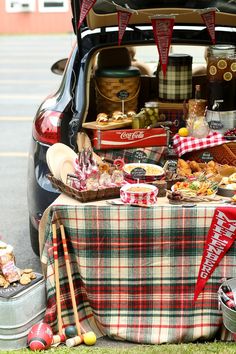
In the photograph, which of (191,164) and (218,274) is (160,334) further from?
(191,164)

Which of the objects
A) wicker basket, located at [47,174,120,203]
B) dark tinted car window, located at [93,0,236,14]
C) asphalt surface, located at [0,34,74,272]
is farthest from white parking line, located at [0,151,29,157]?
wicker basket, located at [47,174,120,203]

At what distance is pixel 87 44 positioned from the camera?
4922 mm

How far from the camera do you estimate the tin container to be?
3.80 meters

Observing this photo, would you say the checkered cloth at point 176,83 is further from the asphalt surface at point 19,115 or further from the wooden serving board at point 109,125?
the asphalt surface at point 19,115

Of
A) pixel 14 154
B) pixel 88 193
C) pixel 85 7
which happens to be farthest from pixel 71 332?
pixel 14 154

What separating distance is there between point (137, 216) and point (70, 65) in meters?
1.48

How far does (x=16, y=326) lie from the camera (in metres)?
3.84

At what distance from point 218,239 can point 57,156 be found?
111 centimetres

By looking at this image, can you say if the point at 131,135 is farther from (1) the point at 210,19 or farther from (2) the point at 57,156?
(1) the point at 210,19

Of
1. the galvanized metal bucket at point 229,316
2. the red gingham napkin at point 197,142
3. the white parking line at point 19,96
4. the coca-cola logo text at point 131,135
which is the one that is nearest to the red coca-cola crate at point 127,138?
the coca-cola logo text at point 131,135

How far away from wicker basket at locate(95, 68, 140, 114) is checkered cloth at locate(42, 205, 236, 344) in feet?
4.68

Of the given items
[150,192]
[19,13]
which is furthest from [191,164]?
[19,13]

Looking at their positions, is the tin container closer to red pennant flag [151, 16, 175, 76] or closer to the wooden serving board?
the wooden serving board

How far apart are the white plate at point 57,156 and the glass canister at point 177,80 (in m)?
1.06
